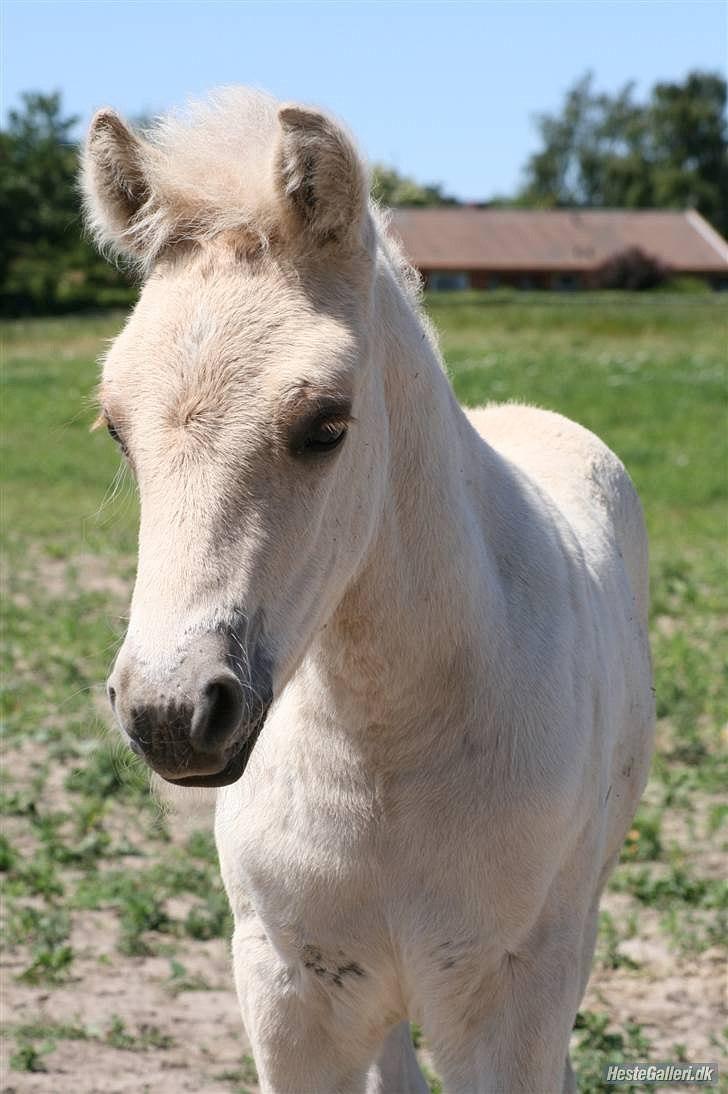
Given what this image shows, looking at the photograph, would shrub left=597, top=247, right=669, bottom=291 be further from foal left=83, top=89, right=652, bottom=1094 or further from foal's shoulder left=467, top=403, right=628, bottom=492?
foal left=83, top=89, right=652, bottom=1094

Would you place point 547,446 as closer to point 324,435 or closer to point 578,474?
point 578,474

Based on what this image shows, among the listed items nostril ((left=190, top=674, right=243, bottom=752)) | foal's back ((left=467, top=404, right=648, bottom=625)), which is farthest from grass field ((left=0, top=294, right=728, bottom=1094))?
foal's back ((left=467, top=404, right=648, bottom=625))

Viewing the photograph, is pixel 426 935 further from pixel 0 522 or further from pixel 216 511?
pixel 0 522

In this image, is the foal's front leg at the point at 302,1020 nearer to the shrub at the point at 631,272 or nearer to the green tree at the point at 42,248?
the green tree at the point at 42,248

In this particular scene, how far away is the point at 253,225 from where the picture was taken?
2.36 metres

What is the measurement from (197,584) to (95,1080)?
234cm

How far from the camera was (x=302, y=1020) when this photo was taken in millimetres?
A: 2863

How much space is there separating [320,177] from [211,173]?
0.79 feet

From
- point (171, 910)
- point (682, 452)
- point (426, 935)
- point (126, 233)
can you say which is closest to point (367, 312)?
point (126, 233)

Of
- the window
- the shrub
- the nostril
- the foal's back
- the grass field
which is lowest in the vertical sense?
the window

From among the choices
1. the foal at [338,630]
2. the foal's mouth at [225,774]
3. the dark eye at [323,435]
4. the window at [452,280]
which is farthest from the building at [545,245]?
the foal's mouth at [225,774]

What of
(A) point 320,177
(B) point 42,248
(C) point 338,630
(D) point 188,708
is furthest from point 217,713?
(B) point 42,248

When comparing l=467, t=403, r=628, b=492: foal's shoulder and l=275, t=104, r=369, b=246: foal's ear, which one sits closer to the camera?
l=275, t=104, r=369, b=246: foal's ear

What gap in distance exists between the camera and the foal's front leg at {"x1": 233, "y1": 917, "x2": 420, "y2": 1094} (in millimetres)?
2812
